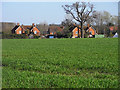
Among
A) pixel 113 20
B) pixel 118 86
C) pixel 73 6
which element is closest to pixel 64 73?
pixel 118 86

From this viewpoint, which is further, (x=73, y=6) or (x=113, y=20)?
(x=113, y=20)

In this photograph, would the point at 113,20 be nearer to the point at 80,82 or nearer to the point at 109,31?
the point at 109,31

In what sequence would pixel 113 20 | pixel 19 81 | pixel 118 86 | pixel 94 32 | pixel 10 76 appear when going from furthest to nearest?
pixel 94 32 < pixel 113 20 < pixel 10 76 < pixel 19 81 < pixel 118 86

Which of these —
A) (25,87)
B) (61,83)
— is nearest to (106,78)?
(61,83)

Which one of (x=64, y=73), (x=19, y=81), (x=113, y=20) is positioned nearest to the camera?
(x=19, y=81)

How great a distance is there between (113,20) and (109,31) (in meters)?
5.89

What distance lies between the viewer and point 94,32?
301ft

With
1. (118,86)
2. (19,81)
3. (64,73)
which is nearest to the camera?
(118,86)

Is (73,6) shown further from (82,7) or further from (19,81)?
(19,81)

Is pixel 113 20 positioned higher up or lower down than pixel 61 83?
higher up

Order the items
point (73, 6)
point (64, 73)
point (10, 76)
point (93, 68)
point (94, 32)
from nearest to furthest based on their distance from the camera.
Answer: point (10, 76) < point (64, 73) < point (93, 68) < point (73, 6) < point (94, 32)

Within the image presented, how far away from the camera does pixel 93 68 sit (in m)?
8.41

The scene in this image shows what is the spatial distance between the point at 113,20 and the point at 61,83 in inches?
2955

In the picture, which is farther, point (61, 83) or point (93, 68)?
point (93, 68)
